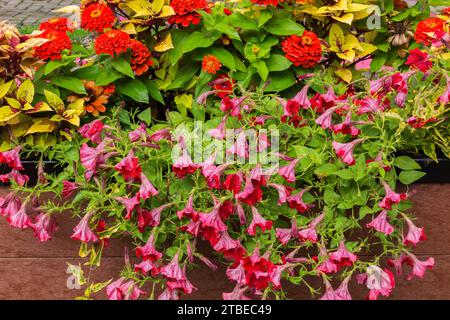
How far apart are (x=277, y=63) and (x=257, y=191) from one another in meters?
0.90

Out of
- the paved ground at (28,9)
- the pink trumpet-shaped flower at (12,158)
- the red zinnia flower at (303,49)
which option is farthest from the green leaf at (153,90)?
the paved ground at (28,9)

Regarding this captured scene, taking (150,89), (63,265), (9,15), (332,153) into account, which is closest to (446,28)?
(332,153)

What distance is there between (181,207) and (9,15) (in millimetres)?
7088

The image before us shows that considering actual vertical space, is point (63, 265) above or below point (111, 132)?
below

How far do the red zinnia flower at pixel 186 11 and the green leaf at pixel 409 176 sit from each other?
1.08 m

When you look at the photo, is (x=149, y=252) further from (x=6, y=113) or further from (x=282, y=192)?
(x=6, y=113)

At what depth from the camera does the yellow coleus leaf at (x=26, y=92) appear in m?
2.82

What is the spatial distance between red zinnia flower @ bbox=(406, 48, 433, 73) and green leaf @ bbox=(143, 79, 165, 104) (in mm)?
1032

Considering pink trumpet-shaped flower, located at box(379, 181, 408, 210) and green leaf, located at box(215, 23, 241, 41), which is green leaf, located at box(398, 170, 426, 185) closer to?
pink trumpet-shaped flower, located at box(379, 181, 408, 210)

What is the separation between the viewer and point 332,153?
2.54 metres

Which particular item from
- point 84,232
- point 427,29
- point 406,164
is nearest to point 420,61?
point 427,29

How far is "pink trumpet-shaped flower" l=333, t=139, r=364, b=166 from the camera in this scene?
2.38 meters

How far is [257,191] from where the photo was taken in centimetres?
226

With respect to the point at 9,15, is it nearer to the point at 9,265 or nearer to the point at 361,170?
the point at 9,265
